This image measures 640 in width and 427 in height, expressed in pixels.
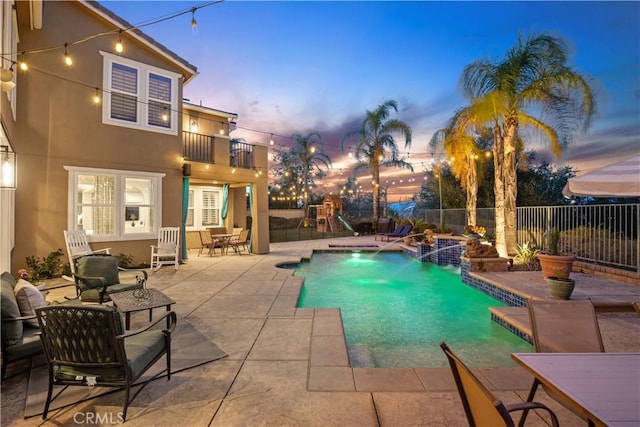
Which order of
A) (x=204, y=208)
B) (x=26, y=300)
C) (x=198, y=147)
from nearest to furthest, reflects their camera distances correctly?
(x=26, y=300) < (x=198, y=147) < (x=204, y=208)

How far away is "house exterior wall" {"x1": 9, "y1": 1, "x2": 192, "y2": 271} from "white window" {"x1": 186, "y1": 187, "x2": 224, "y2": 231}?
12.9 ft

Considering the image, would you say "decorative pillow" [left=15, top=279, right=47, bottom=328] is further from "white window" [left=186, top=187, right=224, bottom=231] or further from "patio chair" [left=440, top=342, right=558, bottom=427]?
"white window" [left=186, top=187, right=224, bottom=231]

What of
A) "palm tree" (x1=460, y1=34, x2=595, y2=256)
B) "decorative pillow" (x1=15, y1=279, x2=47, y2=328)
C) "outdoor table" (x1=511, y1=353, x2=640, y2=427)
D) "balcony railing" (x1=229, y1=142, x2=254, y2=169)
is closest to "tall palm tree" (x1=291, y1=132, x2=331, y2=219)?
"balcony railing" (x1=229, y1=142, x2=254, y2=169)

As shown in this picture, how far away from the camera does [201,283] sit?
6.41 metres

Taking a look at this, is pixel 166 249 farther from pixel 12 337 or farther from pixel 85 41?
pixel 12 337

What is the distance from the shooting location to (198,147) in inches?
434

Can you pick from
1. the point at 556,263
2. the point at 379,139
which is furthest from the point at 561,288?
the point at 379,139

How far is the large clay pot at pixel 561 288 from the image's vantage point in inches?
173

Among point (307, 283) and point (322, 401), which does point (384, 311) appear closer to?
point (307, 283)

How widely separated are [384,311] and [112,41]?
9814 mm

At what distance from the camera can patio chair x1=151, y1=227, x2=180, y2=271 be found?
8109mm

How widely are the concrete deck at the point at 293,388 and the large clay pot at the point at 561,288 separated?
1.65ft

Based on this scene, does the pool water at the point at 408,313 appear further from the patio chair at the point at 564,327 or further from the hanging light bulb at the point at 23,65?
the hanging light bulb at the point at 23,65

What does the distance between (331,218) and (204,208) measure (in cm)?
955
